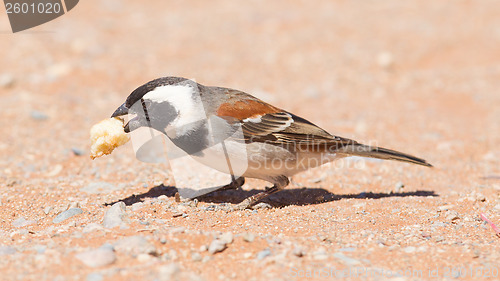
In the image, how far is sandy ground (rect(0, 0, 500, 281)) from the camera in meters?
4.09

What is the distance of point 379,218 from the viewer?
17.7 feet

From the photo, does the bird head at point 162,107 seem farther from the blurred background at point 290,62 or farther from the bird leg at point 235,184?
the blurred background at point 290,62

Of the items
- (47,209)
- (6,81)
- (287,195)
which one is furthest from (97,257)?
(6,81)

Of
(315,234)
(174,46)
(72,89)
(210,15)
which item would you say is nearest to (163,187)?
(315,234)

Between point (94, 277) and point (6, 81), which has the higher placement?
point (6, 81)

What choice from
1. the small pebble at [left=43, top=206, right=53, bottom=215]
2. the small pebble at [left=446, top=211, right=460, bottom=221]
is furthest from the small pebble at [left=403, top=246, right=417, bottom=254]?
the small pebble at [left=43, top=206, right=53, bottom=215]

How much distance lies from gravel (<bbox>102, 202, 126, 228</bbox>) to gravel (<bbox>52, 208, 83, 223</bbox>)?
0.54 metres

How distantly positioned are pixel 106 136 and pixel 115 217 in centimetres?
106

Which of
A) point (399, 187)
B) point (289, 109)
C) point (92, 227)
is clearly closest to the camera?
point (92, 227)

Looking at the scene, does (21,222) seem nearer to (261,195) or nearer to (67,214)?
(67,214)

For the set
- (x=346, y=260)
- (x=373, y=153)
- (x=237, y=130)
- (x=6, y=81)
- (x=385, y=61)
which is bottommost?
(x=346, y=260)

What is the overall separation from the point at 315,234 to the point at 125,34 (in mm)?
10934

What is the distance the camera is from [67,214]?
206 inches

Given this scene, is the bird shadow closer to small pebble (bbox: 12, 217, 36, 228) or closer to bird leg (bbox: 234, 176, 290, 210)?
bird leg (bbox: 234, 176, 290, 210)
